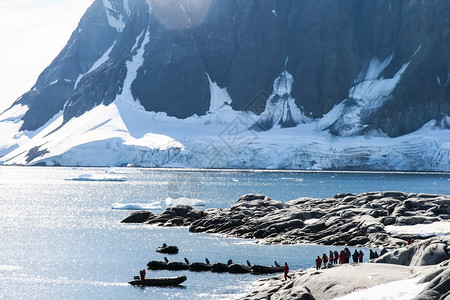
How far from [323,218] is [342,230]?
511 centimetres

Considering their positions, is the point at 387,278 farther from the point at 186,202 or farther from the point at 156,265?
the point at 186,202

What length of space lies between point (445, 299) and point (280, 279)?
21.2 m

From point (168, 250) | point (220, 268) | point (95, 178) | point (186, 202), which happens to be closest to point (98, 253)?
point (168, 250)

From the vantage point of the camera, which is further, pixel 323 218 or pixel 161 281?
pixel 323 218

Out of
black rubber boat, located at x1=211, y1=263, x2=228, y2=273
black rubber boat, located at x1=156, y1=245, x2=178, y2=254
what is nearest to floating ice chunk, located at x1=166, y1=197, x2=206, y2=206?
black rubber boat, located at x1=156, y1=245, x2=178, y2=254

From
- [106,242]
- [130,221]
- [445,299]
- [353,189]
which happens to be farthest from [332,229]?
[353,189]

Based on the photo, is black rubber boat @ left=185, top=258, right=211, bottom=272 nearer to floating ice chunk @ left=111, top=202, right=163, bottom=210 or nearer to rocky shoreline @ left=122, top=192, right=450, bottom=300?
rocky shoreline @ left=122, top=192, right=450, bottom=300

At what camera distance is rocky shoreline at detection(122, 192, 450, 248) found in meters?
65.5

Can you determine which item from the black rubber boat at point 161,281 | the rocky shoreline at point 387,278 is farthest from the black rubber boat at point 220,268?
the rocky shoreline at point 387,278

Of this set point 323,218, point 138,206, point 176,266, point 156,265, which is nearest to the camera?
point 176,266

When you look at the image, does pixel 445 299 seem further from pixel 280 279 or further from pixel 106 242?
pixel 106 242

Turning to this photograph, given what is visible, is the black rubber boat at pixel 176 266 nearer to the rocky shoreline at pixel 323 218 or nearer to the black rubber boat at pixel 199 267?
the black rubber boat at pixel 199 267

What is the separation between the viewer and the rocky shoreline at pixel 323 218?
65500mm

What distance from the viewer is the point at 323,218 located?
72312 millimetres
